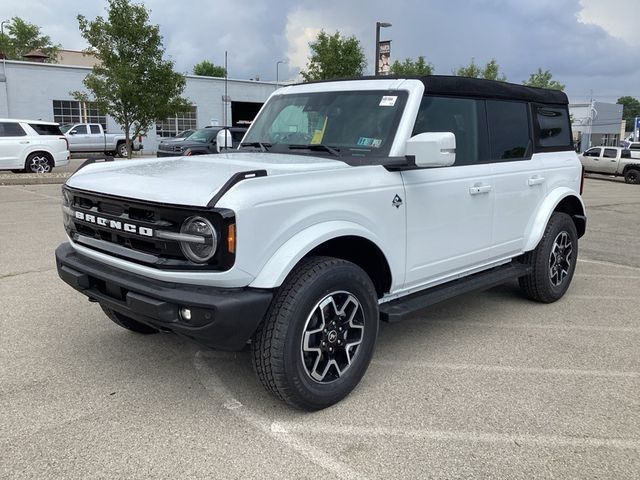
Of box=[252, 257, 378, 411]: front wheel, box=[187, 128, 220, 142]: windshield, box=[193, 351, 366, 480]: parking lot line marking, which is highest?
box=[187, 128, 220, 142]: windshield

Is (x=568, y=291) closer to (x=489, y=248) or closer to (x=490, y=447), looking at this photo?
(x=489, y=248)

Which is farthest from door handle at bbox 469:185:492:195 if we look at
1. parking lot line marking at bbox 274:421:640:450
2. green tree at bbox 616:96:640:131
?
green tree at bbox 616:96:640:131

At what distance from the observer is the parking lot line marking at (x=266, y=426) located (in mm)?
2740

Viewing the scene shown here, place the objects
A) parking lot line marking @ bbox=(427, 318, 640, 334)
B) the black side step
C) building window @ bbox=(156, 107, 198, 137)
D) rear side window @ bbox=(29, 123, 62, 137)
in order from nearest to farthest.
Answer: the black side step, parking lot line marking @ bbox=(427, 318, 640, 334), rear side window @ bbox=(29, 123, 62, 137), building window @ bbox=(156, 107, 198, 137)

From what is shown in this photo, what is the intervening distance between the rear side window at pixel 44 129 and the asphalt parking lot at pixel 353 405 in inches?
569

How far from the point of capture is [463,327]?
4801mm

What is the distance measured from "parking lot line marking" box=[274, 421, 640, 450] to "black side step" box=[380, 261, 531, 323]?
2.49 ft

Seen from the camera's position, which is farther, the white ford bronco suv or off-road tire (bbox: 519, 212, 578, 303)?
off-road tire (bbox: 519, 212, 578, 303)

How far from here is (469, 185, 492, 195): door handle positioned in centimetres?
419

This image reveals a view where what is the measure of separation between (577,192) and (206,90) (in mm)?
33602

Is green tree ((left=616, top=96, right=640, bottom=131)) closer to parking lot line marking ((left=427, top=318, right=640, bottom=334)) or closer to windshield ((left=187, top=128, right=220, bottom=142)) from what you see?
windshield ((left=187, top=128, right=220, bottom=142))

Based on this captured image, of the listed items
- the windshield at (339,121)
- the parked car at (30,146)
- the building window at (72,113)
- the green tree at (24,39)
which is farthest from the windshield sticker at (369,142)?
the green tree at (24,39)

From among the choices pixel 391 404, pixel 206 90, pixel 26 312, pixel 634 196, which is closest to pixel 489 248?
pixel 391 404

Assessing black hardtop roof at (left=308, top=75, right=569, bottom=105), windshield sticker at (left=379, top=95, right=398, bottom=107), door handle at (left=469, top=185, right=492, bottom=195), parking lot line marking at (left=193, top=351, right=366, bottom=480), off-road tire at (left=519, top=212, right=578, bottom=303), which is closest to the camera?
parking lot line marking at (left=193, top=351, right=366, bottom=480)
